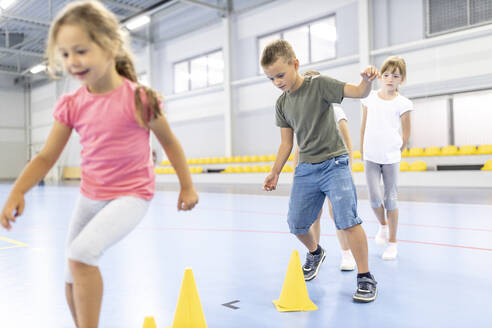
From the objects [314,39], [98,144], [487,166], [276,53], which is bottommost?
[487,166]

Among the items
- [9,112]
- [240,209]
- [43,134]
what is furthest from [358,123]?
[9,112]

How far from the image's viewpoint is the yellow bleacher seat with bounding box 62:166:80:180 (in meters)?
23.4

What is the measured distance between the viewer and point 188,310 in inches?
74.5

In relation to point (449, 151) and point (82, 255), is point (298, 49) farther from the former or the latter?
point (82, 255)

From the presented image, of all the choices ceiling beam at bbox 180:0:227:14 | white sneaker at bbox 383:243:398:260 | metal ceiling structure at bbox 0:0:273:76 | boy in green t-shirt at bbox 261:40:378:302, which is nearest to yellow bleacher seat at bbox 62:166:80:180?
metal ceiling structure at bbox 0:0:273:76

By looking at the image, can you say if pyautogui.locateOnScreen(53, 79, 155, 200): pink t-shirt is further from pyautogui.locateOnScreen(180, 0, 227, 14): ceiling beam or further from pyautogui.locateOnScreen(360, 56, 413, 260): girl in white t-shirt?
pyautogui.locateOnScreen(180, 0, 227, 14): ceiling beam

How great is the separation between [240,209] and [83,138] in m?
5.25

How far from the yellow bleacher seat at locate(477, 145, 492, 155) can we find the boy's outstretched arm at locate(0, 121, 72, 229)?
9881 mm

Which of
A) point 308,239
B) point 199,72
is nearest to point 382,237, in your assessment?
point 308,239

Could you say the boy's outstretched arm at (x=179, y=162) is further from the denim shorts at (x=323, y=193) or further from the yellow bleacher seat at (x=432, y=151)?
the yellow bleacher seat at (x=432, y=151)

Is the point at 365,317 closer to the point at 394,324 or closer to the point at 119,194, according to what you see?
the point at 394,324

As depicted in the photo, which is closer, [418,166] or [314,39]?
[418,166]

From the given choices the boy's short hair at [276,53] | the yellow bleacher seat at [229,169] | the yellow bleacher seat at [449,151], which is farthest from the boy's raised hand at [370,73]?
the yellow bleacher seat at [229,169]

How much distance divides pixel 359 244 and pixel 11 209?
1.69m
